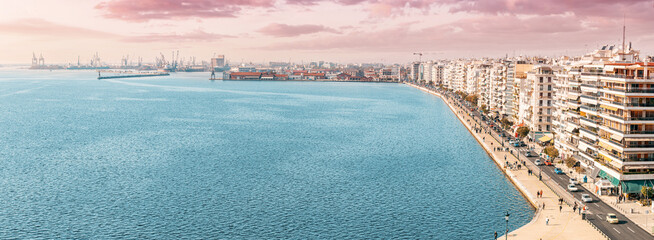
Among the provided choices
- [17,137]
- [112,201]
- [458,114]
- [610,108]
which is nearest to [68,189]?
[112,201]

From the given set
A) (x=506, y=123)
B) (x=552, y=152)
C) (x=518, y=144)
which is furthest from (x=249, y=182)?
(x=506, y=123)

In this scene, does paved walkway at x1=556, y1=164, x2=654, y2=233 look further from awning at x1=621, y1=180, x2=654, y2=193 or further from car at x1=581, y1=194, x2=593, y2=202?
car at x1=581, y1=194, x2=593, y2=202

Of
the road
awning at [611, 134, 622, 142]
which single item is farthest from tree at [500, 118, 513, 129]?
awning at [611, 134, 622, 142]

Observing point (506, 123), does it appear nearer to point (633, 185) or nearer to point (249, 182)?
point (633, 185)

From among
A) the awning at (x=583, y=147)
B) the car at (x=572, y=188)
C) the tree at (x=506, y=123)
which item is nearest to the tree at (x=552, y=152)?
the awning at (x=583, y=147)

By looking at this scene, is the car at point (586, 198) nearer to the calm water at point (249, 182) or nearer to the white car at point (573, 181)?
the calm water at point (249, 182)

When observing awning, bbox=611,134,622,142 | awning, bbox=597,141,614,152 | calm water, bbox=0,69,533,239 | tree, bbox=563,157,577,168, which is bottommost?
calm water, bbox=0,69,533,239

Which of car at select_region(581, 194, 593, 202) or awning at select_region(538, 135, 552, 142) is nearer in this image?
car at select_region(581, 194, 593, 202)

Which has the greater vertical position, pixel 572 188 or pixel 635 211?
pixel 572 188

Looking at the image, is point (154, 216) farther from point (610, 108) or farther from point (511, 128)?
point (511, 128)

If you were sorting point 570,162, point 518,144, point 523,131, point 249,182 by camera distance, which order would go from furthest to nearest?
point 523,131, point 518,144, point 249,182, point 570,162
